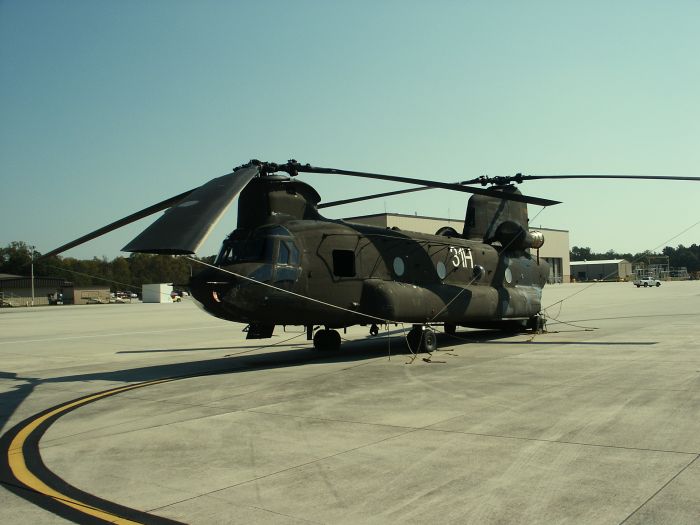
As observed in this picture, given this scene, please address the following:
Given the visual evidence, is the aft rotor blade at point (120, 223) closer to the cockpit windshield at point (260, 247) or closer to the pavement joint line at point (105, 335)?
the cockpit windshield at point (260, 247)

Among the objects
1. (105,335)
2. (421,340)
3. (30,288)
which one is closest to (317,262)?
(421,340)

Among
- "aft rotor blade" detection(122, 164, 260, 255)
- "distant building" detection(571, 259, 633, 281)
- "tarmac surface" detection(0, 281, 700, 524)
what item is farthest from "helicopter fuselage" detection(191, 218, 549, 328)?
"distant building" detection(571, 259, 633, 281)

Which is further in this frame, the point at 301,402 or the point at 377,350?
the point at 377,350

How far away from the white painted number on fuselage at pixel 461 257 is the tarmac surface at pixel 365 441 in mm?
4151

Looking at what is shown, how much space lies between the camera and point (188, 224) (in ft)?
31.4

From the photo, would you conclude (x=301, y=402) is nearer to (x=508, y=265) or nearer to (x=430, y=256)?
(x=430, y=256)

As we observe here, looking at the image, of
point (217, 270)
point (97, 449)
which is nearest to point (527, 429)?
point (97, 449)

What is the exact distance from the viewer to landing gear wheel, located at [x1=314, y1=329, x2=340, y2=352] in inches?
693

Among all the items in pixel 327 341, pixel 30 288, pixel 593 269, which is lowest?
pixel 327 341

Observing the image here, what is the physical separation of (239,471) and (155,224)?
502 centimetres

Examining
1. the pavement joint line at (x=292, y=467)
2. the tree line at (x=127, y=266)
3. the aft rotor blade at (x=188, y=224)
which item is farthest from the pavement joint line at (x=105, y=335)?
the pavement joint line at (x=292, y=467)

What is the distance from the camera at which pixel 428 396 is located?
9.91 metres

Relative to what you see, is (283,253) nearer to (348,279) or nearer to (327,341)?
(348,279)

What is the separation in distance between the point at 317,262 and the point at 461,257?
19.5 feet
